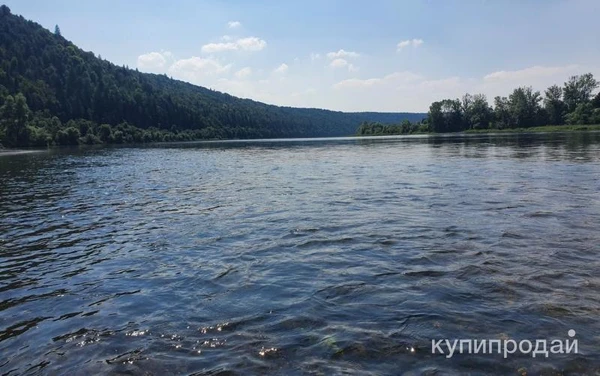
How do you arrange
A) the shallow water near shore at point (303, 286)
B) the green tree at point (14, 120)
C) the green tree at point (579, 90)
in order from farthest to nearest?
the green tree at point (579, 90)
the green tree at point (14, 120)
the shallow water near shore at point (303, 286)

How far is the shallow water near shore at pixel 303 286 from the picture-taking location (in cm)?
739

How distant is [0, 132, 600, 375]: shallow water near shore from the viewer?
24.3ft

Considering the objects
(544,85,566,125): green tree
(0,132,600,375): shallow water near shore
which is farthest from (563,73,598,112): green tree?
(0,132,600,375): shallow water near shore

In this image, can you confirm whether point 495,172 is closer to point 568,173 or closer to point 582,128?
point 568,173

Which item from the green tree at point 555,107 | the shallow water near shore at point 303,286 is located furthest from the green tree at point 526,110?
the shallow water near shore at point 303,286

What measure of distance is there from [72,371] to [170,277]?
4578mm

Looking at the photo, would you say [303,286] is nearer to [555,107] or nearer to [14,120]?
[14,120]

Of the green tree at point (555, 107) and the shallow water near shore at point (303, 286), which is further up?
Answer: the green tree at point (555, 107)

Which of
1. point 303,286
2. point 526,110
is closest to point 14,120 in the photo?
point 303,286

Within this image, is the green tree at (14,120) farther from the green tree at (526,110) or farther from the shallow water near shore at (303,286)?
the green tree at (526,110)

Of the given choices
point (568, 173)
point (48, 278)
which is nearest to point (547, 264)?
point (48, 278)

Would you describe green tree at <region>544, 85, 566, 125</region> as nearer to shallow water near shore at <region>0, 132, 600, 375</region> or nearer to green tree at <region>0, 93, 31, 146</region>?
shallow water near shore at <region>0, 132, 600, 375</region>

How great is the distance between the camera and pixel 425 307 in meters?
8.98

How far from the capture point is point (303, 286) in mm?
10586
